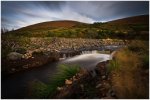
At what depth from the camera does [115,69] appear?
6.12 feet

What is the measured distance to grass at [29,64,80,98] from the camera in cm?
186

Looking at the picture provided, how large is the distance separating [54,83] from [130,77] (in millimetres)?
645

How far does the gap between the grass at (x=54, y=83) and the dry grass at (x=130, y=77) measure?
366 millimetres

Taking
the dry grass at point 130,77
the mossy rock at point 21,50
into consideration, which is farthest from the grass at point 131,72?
the mossy rock at point 21,50

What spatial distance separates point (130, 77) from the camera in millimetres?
1792

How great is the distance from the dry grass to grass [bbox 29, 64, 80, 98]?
0.37 metres

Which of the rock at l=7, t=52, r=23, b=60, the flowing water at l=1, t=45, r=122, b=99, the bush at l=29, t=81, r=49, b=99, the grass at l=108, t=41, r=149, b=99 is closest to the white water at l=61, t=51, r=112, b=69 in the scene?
the flowing water at l=1, t=45, r=122, b=99

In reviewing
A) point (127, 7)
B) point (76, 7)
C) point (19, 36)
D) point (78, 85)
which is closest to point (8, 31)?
point (19, 36)

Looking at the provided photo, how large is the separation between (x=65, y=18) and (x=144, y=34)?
0.71 meters

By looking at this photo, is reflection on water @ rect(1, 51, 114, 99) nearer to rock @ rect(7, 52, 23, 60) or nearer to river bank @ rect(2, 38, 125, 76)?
river bank @ rect(2, 38, 125, 76)

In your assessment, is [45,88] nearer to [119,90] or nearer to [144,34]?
[119,90]

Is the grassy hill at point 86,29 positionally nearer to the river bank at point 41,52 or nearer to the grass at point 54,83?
the river bank at point 41,52

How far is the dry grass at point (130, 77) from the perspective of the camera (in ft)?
5.55

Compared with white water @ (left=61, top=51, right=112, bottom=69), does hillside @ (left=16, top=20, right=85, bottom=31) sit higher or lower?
higher
